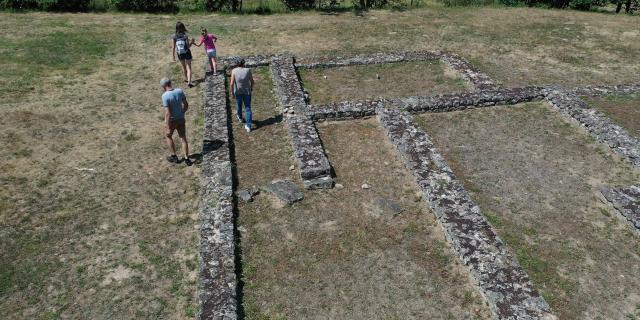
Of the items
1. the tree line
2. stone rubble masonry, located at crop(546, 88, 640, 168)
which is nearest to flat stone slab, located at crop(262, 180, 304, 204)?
stone rubble masonry, located at crop(546, 88, 640, 168)

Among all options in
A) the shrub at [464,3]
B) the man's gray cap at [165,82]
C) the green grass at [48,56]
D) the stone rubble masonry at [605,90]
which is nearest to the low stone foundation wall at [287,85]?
the man's gray cap at [165,82]

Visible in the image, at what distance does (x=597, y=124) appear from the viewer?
1183 cm

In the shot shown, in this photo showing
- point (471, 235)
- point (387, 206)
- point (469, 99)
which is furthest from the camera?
point (469, 99)

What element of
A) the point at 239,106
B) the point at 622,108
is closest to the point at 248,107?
the point at 239,106

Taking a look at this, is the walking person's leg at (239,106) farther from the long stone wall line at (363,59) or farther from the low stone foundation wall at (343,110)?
the long stone wall line at (363,59)

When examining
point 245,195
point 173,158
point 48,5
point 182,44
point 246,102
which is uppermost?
point 48,5

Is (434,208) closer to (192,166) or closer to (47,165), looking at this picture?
(192,166)

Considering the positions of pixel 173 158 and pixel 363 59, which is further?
pixel 363 59

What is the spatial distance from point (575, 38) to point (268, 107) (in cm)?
1362

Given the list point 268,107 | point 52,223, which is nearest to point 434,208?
point 268,107

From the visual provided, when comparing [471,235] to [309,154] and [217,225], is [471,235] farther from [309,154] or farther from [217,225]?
[217,225]

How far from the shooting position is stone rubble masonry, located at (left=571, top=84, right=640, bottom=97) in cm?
1377

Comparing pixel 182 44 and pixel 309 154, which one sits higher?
pixel 182 44

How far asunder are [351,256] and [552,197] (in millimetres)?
4605
